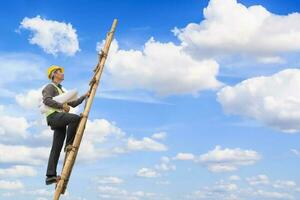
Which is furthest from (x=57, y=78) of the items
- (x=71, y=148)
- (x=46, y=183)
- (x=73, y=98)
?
(x=46, y=183)

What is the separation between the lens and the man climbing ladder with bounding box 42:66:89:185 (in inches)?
547

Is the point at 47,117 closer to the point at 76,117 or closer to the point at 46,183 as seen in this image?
the point at 76,117

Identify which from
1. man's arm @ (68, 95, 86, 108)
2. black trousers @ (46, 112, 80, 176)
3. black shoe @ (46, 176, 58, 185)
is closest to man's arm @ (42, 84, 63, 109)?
black trousers @ (46, 112, 80, 176)

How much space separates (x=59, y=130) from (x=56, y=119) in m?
0.44

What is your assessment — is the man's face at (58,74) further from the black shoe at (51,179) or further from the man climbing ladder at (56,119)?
the black shoe at (51,179)

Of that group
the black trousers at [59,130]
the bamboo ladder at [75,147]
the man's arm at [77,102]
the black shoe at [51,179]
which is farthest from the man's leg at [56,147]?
the man's arm at [77,102]

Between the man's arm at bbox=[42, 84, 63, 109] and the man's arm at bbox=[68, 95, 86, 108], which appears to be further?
the man's arm at bbox=[68, 95, 86, 108]

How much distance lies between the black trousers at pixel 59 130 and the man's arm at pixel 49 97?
252 millimetres

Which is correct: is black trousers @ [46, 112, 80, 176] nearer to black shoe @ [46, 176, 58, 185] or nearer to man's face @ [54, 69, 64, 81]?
black shoe @ [46, 176, 58, 185]

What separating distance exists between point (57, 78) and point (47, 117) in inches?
41.0

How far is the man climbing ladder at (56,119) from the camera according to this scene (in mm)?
13891

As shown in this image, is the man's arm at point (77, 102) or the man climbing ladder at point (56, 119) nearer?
the man climbing ladder at point (56, 119)

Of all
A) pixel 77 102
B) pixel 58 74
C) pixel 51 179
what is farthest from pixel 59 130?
pixel 58 74

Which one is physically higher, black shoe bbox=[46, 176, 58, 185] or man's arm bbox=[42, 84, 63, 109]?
man's arm bbox=[42, 84, 63, 109]
